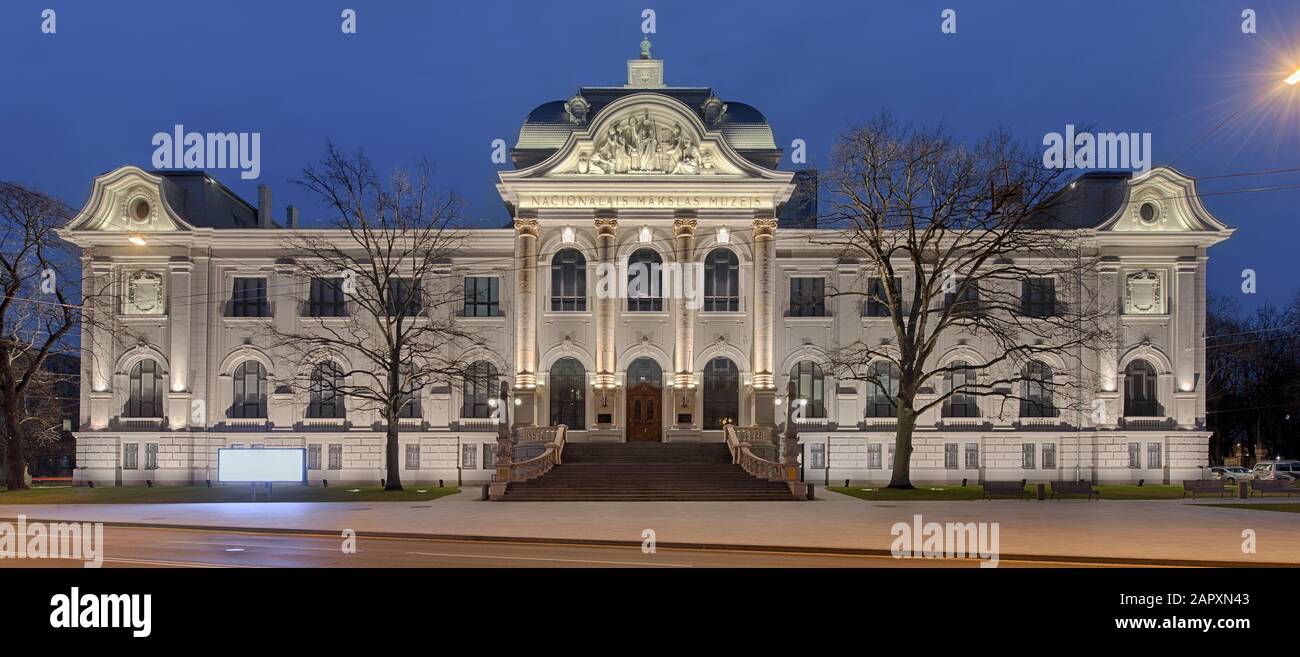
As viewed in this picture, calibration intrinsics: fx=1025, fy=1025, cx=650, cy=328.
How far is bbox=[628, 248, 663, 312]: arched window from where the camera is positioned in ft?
158

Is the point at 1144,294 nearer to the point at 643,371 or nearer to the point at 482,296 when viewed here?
the point at 643,371

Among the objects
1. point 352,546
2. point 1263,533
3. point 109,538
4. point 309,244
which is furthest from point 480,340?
point 1263,533

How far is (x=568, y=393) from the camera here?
48.3 metres

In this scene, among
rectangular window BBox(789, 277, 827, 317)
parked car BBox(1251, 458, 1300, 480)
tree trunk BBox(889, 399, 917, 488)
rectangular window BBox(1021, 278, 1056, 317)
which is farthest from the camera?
parked car BBox(1251, 458, 1300, 480)

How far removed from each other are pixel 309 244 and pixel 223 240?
225 inches

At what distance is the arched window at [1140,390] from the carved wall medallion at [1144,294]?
8.29 ft

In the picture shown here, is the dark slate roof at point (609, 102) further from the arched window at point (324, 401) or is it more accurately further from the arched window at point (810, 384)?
the arched window at point (324, 401)

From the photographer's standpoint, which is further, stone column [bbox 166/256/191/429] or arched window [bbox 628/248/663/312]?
stone column [bbox 166/256/191/429]

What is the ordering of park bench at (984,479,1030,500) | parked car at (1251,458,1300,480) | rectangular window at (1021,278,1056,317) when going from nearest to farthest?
park bench at (984,479,1030,500), rectangular window at (1021,278,1056,317), parked car at (1251,458,1300,480)

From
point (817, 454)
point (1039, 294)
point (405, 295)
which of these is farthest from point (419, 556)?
point (1039, 294)

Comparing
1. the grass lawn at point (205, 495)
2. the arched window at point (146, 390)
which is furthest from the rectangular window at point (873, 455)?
the arched window at point (146, 390)

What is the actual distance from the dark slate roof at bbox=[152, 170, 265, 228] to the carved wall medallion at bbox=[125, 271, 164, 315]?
3.34 m

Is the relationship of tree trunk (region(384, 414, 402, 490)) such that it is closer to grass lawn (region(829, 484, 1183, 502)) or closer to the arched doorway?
the arched doorway

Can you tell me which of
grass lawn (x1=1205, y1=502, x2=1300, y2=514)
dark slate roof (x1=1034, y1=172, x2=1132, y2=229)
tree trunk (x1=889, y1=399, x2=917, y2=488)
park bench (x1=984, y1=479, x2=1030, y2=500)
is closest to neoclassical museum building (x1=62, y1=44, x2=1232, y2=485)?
dark slate roof (x1=1034, y1=172, x2=1132, y2=229)
